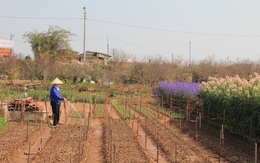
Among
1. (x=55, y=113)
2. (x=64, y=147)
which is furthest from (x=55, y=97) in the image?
(x=64, y=147)

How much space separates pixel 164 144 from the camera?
8.22 metres

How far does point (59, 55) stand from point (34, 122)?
25270 mm

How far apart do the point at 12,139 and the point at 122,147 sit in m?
2.75

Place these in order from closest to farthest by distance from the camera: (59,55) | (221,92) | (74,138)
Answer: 1. (74,138)
2. (221,92)
3. (59,55)

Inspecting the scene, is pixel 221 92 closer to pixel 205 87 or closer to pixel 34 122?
pixel 205 87

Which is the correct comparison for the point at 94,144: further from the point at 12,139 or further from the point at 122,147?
the point at 12,139

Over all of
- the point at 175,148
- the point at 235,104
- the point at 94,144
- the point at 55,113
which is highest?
the point at 235,104

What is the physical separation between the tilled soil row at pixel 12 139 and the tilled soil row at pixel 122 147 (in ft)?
6.26

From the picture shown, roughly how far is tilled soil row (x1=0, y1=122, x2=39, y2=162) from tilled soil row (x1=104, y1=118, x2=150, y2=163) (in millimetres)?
1907

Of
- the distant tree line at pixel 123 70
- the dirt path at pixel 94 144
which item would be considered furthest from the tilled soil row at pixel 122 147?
the distant tree line at pixel 123 70

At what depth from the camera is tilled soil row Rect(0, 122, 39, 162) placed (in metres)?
6.80

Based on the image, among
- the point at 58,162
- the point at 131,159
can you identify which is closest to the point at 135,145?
the point at 131,159

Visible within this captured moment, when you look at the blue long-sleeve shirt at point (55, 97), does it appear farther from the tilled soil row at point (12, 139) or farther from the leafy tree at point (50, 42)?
the leafy tree at point (50, 42)

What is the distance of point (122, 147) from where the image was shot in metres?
7.74
